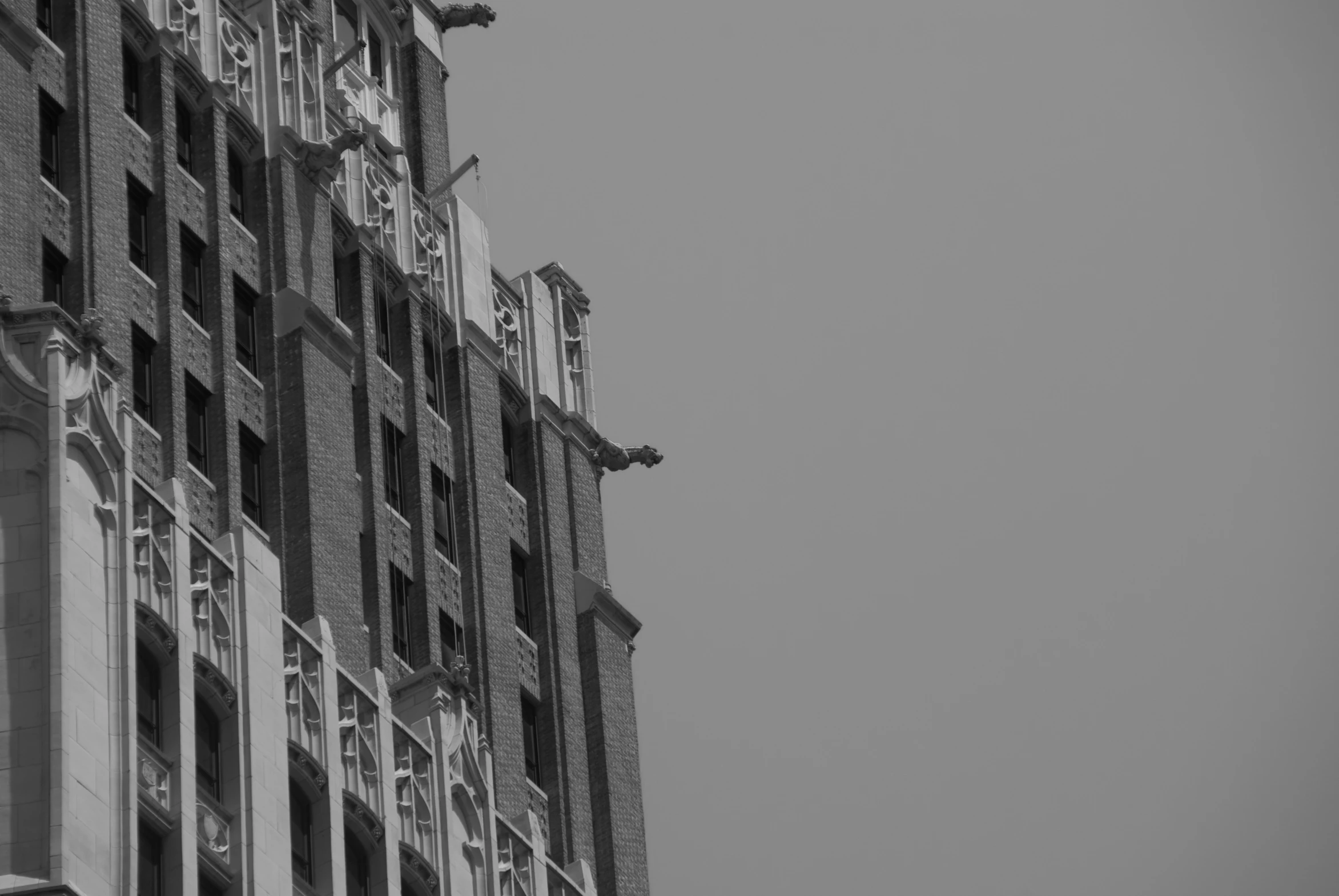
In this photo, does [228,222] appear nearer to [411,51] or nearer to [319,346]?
[319,346]

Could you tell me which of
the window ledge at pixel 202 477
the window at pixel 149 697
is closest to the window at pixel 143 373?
the window ledge at pixel 202 477

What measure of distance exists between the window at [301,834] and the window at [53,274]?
9.18m

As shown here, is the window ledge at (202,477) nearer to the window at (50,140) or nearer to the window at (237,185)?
the window at (50,140)

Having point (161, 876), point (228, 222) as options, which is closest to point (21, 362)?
point (161, 876)

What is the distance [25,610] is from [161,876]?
4635mm

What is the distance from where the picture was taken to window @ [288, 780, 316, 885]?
63312 mm

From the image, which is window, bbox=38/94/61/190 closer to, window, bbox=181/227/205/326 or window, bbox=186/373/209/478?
window, bbox=181/227/205/326

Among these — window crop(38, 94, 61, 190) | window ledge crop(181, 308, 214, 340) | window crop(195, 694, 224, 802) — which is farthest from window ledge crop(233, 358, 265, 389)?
window crop(195, 694, 224, 802)

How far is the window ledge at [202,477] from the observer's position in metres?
66.8

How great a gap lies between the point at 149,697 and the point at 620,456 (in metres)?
25.3

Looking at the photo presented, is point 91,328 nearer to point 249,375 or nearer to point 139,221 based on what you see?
point 139,221

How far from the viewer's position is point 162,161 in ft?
229

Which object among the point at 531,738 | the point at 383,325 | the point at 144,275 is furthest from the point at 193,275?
the point at 531,738

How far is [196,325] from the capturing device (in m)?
69.0
